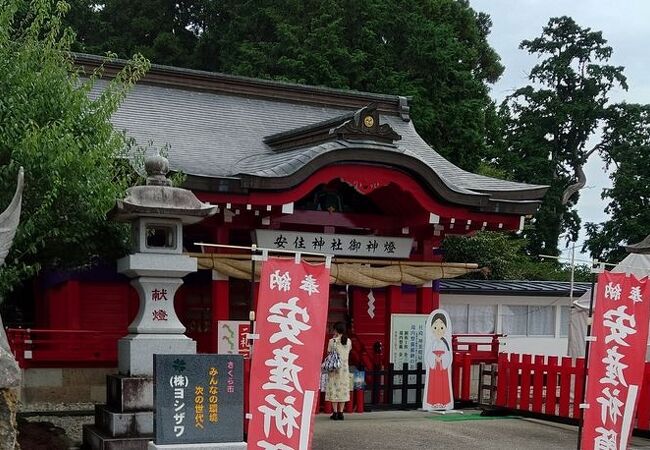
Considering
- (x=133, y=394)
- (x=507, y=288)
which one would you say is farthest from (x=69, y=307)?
(x=507, y=288)

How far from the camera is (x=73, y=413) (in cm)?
1168

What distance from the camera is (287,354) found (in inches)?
291

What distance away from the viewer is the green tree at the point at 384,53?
25.2 meters

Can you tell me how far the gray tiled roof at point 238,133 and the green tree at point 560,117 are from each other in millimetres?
18773

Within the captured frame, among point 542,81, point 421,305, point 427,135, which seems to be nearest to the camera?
point 421,305

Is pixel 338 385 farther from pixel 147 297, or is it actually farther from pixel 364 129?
pixel 364 129

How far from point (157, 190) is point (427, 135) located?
17131 millimetres

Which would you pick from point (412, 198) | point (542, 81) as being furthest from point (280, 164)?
point (542, 81)

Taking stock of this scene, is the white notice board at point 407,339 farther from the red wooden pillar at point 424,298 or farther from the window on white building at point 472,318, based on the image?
the window on white building at point 472,318

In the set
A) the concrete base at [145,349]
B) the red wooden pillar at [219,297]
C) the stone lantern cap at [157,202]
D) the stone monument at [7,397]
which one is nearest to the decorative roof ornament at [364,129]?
the red wooden pillar at [219,297]

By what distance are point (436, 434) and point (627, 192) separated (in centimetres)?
2426

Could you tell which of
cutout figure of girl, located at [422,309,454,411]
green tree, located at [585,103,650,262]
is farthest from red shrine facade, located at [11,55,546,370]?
green tree, located at [585,103,650,262]

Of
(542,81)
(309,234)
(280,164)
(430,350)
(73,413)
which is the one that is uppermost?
(542,81)

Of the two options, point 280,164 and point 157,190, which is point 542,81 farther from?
point 157,190
